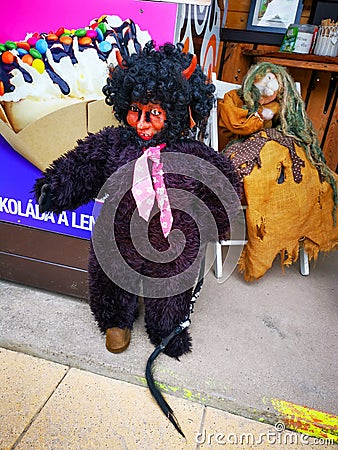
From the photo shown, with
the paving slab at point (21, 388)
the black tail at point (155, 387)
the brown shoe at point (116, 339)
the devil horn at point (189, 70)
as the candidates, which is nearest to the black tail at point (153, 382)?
the black tail at point (155, 387)

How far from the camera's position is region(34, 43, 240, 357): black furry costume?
1117 mm

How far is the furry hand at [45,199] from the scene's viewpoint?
1236 mm

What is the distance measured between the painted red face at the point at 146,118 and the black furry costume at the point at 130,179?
2 cm

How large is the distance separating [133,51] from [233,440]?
136cm

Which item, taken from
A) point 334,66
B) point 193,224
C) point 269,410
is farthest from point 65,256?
point 334,66

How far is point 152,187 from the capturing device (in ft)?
3.91

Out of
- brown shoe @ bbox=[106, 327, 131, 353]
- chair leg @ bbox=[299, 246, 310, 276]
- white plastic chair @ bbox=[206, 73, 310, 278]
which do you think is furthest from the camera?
chair leg @ bbox=[299, 246, 310, 276]

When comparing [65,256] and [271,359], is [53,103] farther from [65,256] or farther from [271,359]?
[271,359]

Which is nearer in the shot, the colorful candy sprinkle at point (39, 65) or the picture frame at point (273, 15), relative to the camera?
the colorful candy sprinkle at point (39, 65)

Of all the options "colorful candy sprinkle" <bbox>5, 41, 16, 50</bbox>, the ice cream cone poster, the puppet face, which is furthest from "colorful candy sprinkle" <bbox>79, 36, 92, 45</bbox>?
the puppet face

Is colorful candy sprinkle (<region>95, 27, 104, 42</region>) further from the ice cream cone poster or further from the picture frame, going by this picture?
the picture frame

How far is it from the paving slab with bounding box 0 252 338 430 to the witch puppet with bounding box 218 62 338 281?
0.23m

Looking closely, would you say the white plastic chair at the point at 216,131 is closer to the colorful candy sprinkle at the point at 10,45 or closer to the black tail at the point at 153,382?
the black tail at the point at 153,382

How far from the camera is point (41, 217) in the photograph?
5.26ft
